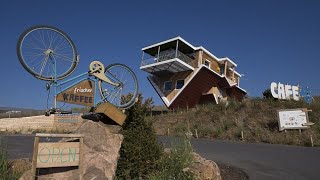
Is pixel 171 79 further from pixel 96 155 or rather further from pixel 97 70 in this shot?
pixel 96 155

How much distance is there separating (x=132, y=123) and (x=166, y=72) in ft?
105

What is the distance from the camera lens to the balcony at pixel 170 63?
118ft

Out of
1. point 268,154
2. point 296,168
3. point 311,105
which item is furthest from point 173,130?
point 296,168

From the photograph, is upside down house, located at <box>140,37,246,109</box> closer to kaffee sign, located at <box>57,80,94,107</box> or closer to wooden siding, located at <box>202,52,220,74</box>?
A: wooden siding, located at <box>202,52,220,74</box>

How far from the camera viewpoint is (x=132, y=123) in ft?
26.9

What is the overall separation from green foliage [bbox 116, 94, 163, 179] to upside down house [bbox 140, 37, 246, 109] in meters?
27.4

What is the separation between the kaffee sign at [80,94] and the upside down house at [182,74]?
27.5 metres

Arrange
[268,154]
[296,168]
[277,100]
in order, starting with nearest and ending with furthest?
1. [296,168]
2. [268,154]
3. [277,100]

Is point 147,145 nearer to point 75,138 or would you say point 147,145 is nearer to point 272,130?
point 75,138

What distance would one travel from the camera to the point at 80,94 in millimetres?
7805

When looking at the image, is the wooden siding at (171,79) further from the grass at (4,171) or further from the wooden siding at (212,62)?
the grass at (4,171)

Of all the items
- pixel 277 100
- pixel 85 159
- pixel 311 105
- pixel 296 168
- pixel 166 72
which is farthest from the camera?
pixel 166 72

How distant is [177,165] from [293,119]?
59.9 ft

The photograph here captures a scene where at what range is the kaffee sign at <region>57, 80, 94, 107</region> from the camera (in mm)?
7448
